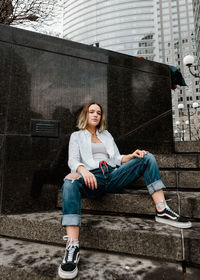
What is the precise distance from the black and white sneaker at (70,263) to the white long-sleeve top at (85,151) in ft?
2.59

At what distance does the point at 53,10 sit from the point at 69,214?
5.79m

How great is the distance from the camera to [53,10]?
200 inches

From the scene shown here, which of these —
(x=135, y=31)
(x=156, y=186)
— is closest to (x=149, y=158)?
(x=156, y=186)

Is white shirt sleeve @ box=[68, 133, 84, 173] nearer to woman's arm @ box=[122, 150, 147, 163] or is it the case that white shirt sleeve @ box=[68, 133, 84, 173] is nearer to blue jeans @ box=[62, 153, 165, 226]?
blue jeans @ box=[62, 153, 165, 226]

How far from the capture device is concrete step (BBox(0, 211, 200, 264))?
1.50 m

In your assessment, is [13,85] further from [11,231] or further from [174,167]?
Answer: [174,167]

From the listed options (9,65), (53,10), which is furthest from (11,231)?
(53,10)

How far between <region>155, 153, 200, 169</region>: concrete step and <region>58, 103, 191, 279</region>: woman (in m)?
0.98

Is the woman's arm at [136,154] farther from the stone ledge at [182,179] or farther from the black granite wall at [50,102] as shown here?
the black granite wall at [50,102]

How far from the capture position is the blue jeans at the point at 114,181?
1719mm

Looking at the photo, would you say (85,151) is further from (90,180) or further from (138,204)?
(138,204)

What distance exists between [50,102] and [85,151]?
108 centimetres

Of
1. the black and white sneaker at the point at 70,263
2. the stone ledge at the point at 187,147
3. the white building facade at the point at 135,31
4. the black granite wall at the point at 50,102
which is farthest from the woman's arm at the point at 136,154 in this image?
the white building facade at the point at 135,31

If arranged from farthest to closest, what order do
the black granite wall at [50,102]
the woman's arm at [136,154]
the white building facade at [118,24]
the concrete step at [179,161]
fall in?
the white building facade at [118,24] < the concrete step at [179,161] < the black granite wall at [50,102] < the woman's arm at [136,154]
